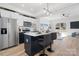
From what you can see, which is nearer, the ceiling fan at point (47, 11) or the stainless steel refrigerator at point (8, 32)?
the ceiling fan at point (47, 11)

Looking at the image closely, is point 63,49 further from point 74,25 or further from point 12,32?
point 12,32

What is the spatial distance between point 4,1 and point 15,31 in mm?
742

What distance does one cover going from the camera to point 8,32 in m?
2.18

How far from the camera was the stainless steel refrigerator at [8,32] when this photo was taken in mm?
2082

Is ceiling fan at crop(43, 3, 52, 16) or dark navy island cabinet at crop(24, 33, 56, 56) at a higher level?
ceiling fan at crop(43, 3, 52, 16)

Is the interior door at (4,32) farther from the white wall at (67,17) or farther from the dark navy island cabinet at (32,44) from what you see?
the white wall at (67,17)

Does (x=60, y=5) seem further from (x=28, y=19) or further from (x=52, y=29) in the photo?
(x=28, y=19)

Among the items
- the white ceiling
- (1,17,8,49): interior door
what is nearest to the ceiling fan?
the white ceiling

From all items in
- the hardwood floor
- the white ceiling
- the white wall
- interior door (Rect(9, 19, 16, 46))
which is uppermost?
the white ceiling

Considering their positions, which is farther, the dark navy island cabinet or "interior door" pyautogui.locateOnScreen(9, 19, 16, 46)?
"interior door" pyautogui.locateOnScreen(9, 19, 16, 46)

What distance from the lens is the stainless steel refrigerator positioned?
2.08m

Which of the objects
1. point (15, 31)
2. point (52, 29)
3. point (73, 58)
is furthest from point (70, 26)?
point (15, 31)

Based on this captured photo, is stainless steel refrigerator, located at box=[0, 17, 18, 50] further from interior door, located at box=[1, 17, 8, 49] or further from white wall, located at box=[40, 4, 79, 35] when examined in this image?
white wall, located at box=[40, 4, 79, 35]

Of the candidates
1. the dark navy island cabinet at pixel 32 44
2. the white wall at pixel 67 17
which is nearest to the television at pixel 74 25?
the white wall at pixel 67 17
